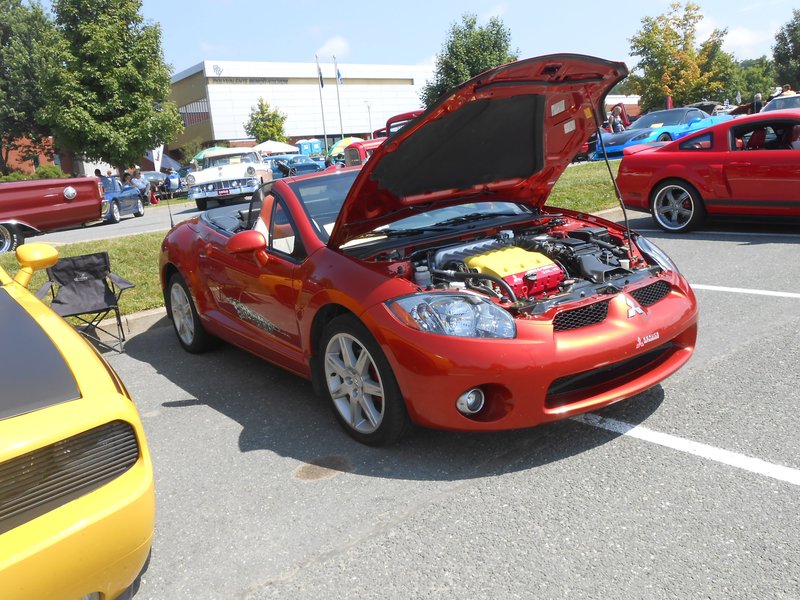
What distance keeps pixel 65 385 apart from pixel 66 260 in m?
3.95

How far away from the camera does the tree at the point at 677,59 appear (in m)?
42.9

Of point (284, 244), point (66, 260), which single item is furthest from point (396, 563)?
point (66, 260)

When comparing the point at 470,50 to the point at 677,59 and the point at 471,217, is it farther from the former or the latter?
the point at 471,217

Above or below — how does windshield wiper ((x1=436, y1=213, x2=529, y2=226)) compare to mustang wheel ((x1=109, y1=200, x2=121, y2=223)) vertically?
above

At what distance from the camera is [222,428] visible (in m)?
3.96

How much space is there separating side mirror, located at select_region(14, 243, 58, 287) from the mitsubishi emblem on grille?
289cm

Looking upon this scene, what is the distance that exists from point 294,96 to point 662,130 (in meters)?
61.3

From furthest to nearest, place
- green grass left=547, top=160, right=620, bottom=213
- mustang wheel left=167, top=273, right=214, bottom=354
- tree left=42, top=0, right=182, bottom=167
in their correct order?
tree left=42, top=0, right=182, bottom=167 → green grass left=547, top=160, right=620, bottom=213 → mustang wheel left=167, top=273, right=214, bottom=354

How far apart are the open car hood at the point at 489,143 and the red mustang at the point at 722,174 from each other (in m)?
4.41

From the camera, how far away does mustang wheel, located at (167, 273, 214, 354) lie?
533 cm

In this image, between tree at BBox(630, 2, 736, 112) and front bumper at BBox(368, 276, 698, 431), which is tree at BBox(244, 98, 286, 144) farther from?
front bumper at BBox(368, 276, 698, 431)

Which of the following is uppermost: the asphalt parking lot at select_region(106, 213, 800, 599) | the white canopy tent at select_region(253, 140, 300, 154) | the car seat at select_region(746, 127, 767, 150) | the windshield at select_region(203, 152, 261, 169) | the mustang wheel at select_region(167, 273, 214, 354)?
the white canopy tent at select_region(253, 140, 300, 154)

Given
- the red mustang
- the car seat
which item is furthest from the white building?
the car seat

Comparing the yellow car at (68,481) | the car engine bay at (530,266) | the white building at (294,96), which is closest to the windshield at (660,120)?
the car engine bay at (530,266)
